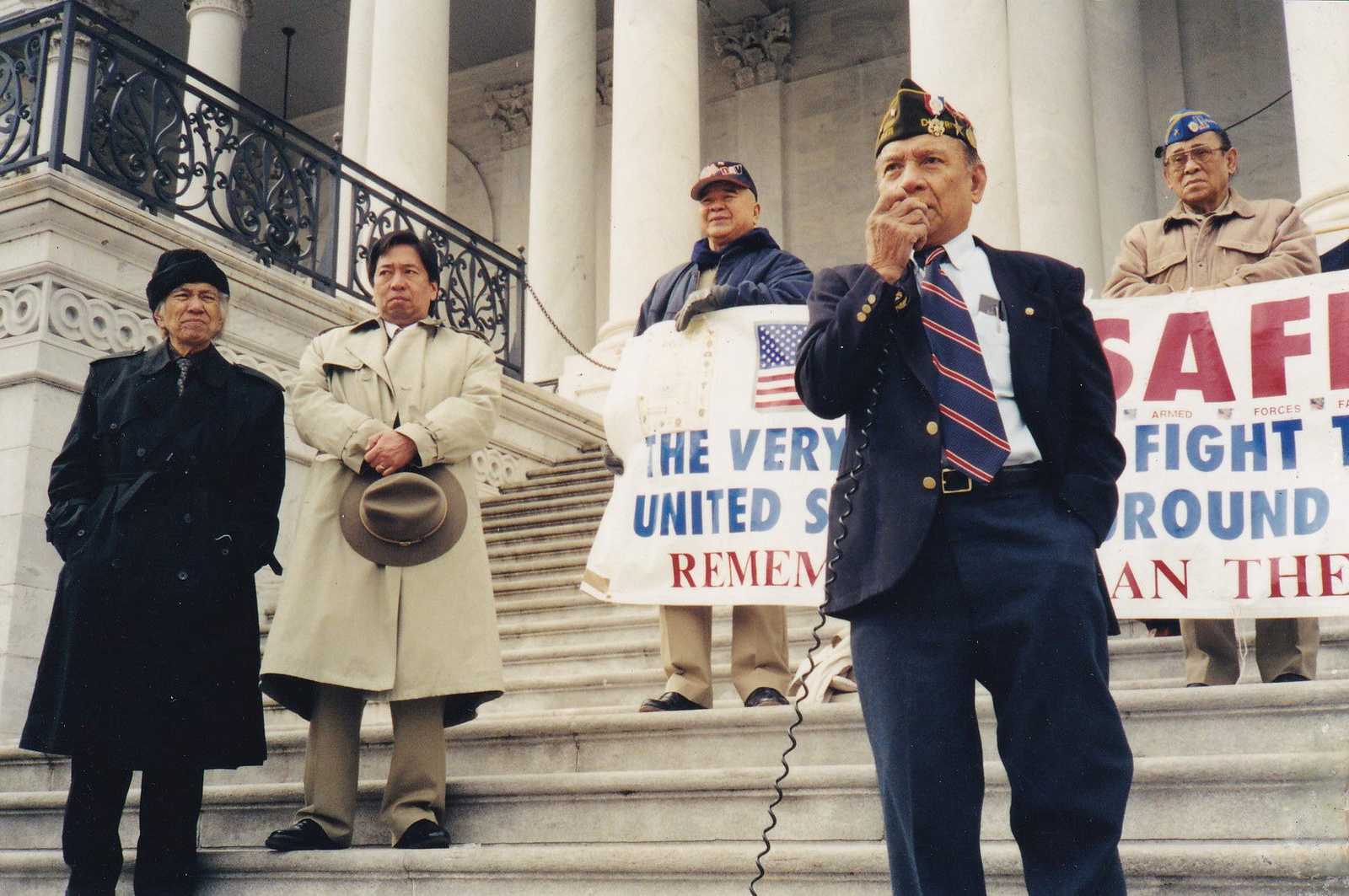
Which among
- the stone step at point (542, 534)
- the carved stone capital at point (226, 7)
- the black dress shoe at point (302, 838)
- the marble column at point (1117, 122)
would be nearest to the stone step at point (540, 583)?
the stone step at point (542, 534)

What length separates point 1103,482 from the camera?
2.78 meters

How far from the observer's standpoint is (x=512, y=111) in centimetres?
2378

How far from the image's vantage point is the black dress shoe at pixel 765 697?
5.38m

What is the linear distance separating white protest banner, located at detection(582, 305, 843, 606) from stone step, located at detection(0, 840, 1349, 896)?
4.19ft

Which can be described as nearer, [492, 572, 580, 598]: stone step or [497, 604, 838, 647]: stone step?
[497, 604, 838, 647]: stone step

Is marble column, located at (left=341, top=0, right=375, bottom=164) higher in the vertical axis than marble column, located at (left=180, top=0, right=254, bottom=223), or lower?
lower

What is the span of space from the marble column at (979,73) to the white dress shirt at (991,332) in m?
8.05

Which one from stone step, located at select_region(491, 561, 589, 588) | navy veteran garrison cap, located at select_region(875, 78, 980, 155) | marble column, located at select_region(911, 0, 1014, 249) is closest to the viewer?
navy veteran garrison cap, located at select_region(875, 78, 980, 155)

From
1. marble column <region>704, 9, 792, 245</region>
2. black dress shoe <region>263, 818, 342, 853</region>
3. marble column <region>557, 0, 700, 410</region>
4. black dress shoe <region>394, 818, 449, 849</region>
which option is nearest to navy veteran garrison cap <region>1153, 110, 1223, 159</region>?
black dress shoe <region>394, 818, 449, 849</region>

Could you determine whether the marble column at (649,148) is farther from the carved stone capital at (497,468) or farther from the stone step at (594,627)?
the stone step at (594,627)

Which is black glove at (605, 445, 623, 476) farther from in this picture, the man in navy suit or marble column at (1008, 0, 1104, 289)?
marble column at (1008, 0, 1104, 289)

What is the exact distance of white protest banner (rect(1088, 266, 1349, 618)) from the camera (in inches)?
207

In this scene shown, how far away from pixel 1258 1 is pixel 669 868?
639 inches

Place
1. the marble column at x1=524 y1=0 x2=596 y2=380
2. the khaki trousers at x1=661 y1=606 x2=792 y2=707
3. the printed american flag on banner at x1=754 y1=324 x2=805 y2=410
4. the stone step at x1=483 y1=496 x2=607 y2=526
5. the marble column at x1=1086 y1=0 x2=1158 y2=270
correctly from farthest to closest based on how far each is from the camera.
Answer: the marble column at x1=524 y1=0 x2=596 y2=380
the marble column at x1=1086 y1=0 x2=1158 y2=270
the stone step at x1=483 y1=496 x2=607 y2=526
the printed american flag on banner at x1=754 y1=324 x2=805 y2=410
the khaki trousers at x1=661 y1=606 x2=792 y2=707
